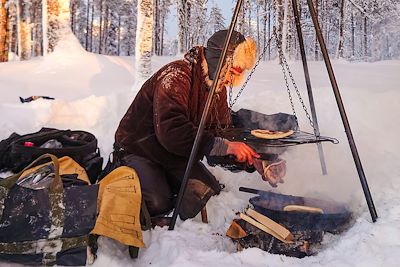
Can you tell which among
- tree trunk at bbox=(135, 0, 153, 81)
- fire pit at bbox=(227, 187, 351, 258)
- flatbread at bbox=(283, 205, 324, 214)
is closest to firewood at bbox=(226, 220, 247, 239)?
fire pit at bbox=(227, 187, 351, 258)

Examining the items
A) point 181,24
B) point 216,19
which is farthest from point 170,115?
point 216,19

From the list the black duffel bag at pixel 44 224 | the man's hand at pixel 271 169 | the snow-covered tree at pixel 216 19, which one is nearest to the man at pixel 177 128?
the man's hand at pixel 271 169

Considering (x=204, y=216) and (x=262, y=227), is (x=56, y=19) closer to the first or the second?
(x=204, y=216)

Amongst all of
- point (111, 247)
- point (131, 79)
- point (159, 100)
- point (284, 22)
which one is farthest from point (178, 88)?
point (284, 22)

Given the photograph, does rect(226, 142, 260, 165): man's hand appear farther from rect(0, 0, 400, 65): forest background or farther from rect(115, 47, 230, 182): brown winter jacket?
rect(0, 0, 400, 65): forest background

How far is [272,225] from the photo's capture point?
2482mm

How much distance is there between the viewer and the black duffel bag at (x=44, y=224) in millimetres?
2070

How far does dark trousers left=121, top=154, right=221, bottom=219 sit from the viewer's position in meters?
2.94

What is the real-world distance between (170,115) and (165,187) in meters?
0.64

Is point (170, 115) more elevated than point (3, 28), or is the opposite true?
point (3, 28)

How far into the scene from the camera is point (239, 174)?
3.91 m

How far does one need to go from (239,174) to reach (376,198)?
56.3 inches

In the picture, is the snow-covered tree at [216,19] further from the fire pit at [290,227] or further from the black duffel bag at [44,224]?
the black duffel bag at [44,224]

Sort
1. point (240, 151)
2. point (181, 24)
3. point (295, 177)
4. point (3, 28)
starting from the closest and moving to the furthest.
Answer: point (240, 151), point (295, 177), point (3, 28), point (181, 24)
